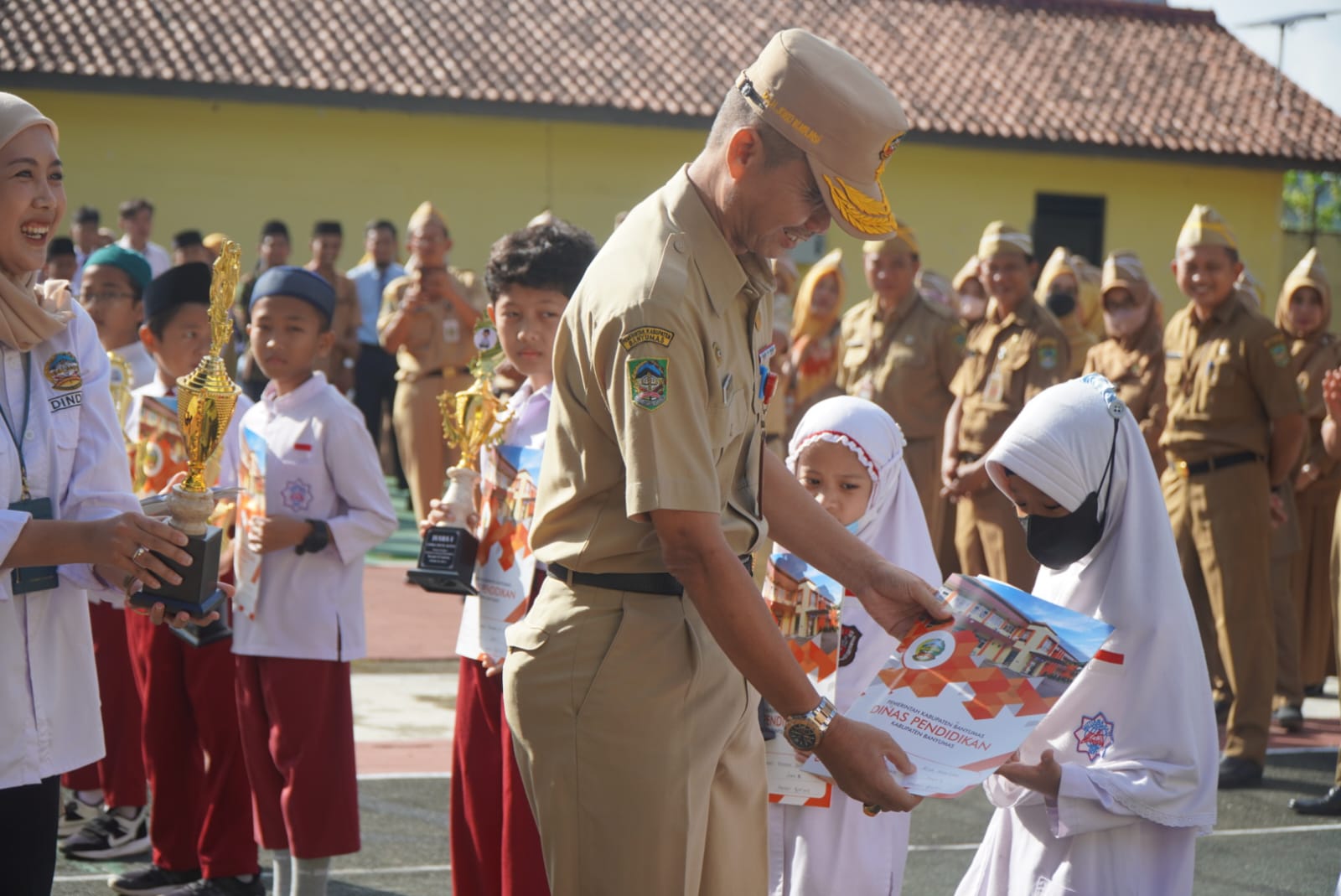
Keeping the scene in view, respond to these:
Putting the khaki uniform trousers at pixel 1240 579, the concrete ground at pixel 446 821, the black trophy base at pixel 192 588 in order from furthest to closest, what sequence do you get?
the khaki uniform trousers at pixel 1240 579, the concrete ground at pixel 446 821, the black trophy base at pixel 192 588

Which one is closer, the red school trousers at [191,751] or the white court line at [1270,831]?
the red school trousers at [191,751]

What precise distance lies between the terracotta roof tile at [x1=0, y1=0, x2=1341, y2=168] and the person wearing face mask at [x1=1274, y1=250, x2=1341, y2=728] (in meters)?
16.6

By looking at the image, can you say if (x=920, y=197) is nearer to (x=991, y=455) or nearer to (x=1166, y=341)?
(x=1166, y=341)

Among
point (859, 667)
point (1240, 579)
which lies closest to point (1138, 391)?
point (1240, 579)

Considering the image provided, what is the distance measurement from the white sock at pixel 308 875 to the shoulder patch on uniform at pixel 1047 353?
18.2 ft

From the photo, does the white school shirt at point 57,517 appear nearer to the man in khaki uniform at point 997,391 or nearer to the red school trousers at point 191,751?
the red school trousers at point 191,751

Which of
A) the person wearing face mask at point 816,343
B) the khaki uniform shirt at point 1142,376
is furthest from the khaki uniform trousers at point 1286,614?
the person wearing face mask at point 816,343

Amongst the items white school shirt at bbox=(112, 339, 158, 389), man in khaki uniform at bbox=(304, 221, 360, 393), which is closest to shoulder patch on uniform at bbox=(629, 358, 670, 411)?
white school shirt at bbox=(112, 339, 158, 389)

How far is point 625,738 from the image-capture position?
292 cm

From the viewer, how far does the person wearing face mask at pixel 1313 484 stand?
32.3ft

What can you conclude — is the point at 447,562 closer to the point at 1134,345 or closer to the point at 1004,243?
the point at 1134,345

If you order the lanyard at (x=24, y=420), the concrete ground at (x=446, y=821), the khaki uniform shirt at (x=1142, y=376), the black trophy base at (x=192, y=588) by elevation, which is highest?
the khaki uniform shirt at (x=1142, y=376)

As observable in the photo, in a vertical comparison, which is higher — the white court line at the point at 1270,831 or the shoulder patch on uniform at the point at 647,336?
the shoulder patch on uniform at the point at 647,336

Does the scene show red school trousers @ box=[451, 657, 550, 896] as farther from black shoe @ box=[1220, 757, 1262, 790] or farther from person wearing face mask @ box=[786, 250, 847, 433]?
person wearing face mask @ box=[786, 250, 847, 433]
